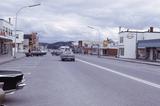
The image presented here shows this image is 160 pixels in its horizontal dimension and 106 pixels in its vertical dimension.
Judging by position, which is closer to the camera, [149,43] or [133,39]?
[149,43]

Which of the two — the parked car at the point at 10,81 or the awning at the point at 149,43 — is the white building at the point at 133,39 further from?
the parked car at the point at 10,81

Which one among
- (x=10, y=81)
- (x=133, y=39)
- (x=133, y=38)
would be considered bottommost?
Result: (x=10, y=81)

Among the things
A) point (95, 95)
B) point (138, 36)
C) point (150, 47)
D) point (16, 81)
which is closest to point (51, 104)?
point (16, 81)

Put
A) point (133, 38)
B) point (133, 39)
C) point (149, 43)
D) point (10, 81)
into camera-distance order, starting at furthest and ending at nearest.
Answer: point (133, 38)
point (133, 39)
point (149, 43)
point (10, 81)

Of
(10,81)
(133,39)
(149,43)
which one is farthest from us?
(133,39)

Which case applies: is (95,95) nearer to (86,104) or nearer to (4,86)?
(86,104)

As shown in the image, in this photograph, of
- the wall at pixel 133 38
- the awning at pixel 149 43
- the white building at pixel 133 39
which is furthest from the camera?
the wall at pixel 133 38

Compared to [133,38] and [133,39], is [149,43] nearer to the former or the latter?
[133,39]

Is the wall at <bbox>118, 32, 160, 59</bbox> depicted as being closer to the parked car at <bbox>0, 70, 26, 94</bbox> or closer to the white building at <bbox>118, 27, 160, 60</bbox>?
the white building at <bbox>118, 27, 160, 60</bbox>

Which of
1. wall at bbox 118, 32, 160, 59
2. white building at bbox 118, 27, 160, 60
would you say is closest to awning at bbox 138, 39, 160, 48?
white building at bbox 118, 27, 160, 60

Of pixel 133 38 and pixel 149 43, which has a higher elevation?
pixel 133 38

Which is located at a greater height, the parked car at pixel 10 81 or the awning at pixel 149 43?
the awning at pixel 149 43

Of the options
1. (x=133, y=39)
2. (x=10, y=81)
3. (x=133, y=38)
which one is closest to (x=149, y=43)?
(x=133, y=39)

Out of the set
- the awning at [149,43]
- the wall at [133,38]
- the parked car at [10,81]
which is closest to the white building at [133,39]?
the wall at [133,38]
